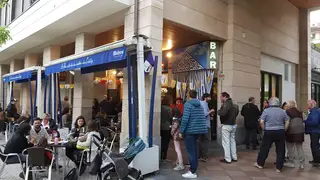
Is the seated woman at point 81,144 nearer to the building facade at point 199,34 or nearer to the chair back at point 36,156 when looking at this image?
Answer: the chair back at point 36,156

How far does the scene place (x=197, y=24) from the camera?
8.48 metres

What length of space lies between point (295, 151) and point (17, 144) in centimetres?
632

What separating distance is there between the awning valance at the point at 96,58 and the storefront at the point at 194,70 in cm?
267

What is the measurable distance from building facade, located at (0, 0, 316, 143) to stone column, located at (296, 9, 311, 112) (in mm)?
45

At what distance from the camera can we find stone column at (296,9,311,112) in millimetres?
14297

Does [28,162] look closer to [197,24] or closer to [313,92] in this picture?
[197,24]

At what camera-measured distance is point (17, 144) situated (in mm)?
5391

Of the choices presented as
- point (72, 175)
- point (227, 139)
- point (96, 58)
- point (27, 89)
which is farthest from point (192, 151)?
point (27, 89)

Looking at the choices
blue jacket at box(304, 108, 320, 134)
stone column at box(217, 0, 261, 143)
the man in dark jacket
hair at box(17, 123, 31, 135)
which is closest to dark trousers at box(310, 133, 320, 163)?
blue jacket at box(304, 108, 320, 134)

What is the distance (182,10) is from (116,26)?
8.02 feet

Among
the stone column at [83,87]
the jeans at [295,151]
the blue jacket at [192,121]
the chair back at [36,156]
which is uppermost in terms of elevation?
the stone column at [83,87]

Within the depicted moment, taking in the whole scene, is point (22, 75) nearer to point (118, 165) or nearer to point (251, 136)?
point (118, 165)

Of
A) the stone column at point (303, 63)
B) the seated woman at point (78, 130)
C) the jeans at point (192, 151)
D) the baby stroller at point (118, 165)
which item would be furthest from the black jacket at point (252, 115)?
the stone column at point (303, 63)

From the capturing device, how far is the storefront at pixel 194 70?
9562mm
